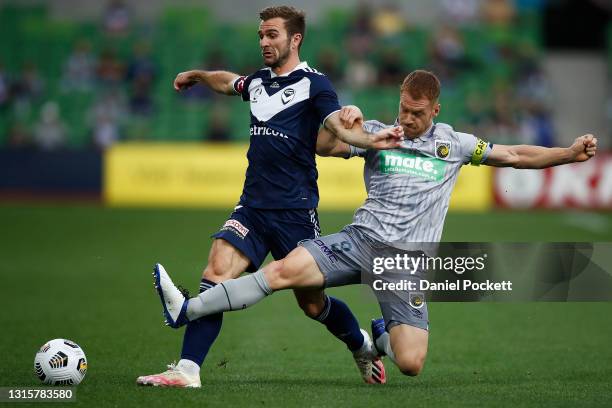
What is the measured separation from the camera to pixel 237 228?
724cm

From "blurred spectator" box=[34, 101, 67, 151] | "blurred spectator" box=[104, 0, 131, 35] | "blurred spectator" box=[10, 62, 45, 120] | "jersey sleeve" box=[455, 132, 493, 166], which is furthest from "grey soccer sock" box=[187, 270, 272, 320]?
"blurred spectator" box=[104, 0, 131, 35]

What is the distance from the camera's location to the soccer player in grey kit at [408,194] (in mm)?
7004

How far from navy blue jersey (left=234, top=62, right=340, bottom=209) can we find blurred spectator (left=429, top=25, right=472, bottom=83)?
20.4 meters

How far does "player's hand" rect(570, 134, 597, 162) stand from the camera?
23.3 ft

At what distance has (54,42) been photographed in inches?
1109

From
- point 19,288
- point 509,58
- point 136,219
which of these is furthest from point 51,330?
point 509,58

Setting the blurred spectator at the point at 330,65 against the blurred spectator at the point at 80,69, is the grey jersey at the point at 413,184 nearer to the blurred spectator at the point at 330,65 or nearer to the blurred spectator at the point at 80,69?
the blurred spectator at the point at 330,65

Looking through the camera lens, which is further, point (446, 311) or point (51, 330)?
point (446, 311)

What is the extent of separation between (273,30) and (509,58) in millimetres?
21662

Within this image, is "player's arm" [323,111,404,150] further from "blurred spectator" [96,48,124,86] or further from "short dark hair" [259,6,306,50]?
"blurred spectator" [96,48,124,86]

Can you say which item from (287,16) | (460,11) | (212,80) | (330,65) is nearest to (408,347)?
(287,16)

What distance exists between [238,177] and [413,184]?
649 inches

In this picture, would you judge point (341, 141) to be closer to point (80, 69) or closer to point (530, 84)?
point (530, 84)

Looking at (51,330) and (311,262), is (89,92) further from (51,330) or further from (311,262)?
(311,262)
